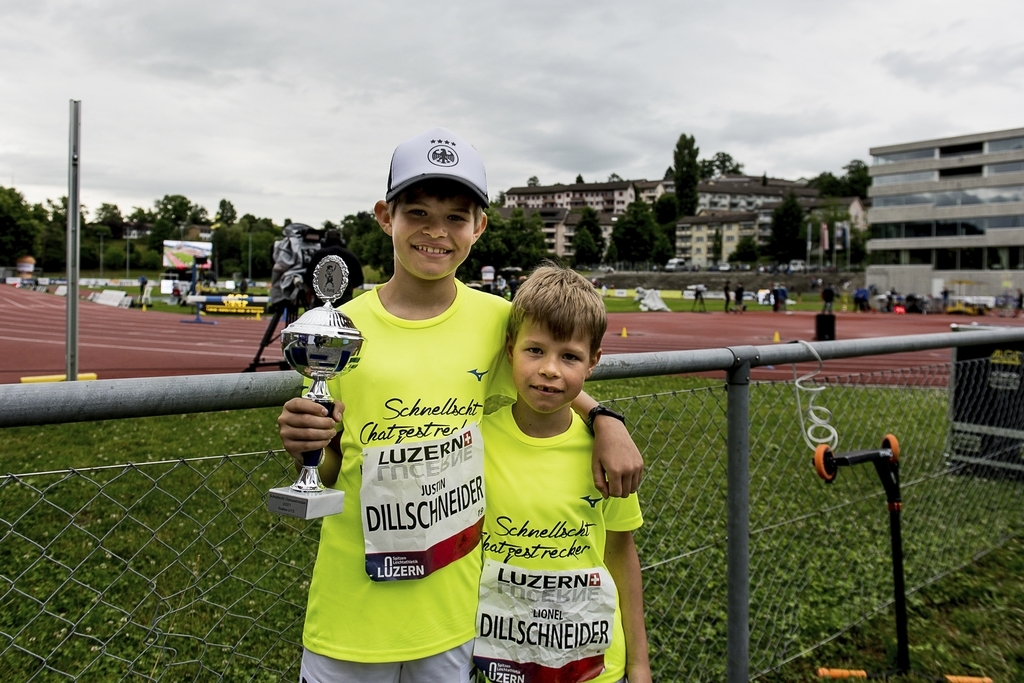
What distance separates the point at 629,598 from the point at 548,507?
0.33 m

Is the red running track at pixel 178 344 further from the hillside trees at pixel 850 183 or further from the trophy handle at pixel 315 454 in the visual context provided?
the hillside trees at pixel 850 183

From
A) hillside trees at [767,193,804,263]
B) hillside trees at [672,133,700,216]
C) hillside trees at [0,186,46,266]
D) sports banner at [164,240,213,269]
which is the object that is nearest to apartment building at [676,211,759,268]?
hillside trees at [672,133,700,216]

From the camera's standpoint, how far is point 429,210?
1523 millimetres

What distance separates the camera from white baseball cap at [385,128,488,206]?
148 cm

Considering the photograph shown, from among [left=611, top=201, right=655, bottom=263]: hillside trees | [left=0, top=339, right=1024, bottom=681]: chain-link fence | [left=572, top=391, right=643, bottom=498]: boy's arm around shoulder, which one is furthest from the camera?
[left=611, top=201, right=655, bottom=263]: hillside trees

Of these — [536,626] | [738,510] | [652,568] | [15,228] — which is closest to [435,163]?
[536,626]

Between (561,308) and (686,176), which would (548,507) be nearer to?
(561,308)

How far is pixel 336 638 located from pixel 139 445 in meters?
4.72

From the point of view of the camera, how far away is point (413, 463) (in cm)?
145

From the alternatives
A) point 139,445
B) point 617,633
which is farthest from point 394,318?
point 139,445

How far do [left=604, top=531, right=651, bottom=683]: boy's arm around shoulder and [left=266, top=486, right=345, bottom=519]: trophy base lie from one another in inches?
30.7

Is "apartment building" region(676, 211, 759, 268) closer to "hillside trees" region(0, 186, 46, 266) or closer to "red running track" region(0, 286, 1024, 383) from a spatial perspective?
"hillside trees" region(0, 186, 46, 266)

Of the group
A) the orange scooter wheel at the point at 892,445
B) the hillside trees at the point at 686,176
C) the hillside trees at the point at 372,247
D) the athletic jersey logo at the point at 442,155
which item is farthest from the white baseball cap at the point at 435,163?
the hillside trees at the point at 686,176

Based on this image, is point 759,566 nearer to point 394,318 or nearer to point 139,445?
point 394,318
